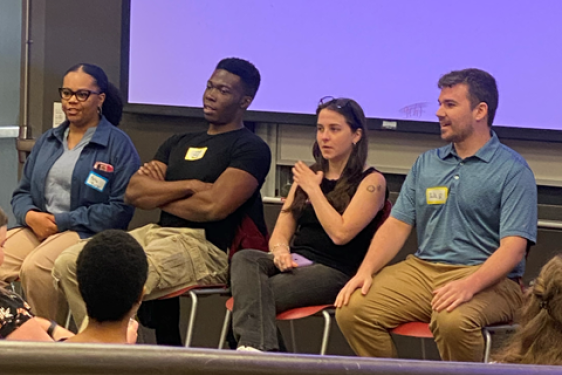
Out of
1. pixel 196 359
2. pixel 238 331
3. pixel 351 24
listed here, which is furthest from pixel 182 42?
pixel 196 359

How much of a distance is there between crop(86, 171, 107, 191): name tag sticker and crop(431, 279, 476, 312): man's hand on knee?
1.51 m

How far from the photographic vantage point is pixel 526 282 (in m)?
3.23

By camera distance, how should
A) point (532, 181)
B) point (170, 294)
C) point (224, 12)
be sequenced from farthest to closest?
point (224, 12)
point (170, 294)
point (532, 181)

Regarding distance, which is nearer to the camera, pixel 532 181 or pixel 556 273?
pixel 556 273

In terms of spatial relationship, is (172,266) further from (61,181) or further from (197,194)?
(61,181)

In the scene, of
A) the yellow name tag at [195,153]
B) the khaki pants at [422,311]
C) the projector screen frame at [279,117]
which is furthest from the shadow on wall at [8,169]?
the khaki pants at [422,311]

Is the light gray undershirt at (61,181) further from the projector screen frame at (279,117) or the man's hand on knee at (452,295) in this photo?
the man's hand on knee at (452,295)

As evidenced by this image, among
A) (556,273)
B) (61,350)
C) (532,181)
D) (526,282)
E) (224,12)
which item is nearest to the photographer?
(61,350)

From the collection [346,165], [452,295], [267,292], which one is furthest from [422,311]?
[346,165]

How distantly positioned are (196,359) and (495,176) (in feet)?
6.85

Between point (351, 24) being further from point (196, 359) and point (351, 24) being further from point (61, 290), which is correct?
point (196, 359)

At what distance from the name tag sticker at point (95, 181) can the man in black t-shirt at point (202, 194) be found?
6.4 inches

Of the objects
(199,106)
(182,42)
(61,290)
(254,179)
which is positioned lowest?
(61,290)

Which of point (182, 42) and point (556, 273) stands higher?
point (182, 42)
